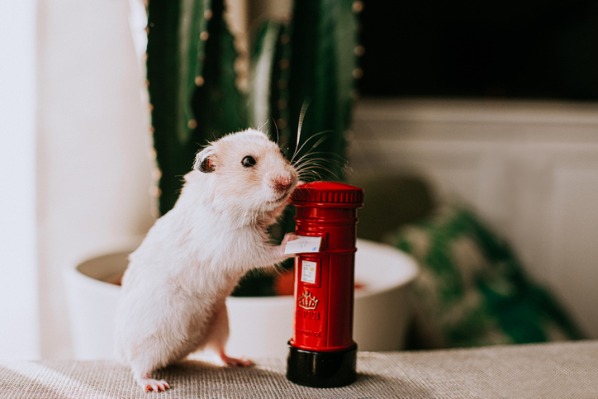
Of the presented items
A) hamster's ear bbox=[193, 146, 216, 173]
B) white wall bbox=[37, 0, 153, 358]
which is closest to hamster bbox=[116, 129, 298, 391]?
hamster's ear bbox=[193, 146, 216, 173]

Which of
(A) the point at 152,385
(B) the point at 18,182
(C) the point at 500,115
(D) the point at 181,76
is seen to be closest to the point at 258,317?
(A) the point at 152,385

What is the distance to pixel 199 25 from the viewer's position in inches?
33.4

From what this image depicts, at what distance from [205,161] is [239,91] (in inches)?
16.4

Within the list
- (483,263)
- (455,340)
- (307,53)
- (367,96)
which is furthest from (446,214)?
(307,53)

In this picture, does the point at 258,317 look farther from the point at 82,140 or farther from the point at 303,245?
the point at 82,140

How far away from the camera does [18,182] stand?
1.06 metres

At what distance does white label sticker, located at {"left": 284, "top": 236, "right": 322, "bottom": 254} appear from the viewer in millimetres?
617

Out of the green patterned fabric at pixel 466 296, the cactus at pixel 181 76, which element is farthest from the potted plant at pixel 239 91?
the green patterned fabric at pixel 466 296

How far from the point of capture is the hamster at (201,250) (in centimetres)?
60

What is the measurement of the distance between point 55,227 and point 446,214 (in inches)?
43.4

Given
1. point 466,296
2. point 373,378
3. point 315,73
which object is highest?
point 315,73

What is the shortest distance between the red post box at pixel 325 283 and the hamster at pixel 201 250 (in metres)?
0.03

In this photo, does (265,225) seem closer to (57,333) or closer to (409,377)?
(409,377)

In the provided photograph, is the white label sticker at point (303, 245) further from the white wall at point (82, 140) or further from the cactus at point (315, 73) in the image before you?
the white wall at point (82, 140)
